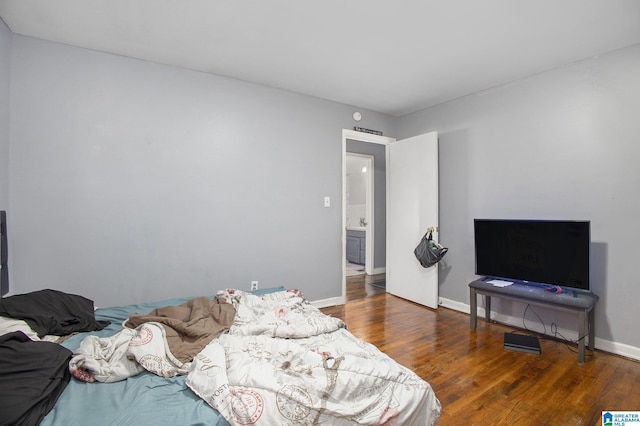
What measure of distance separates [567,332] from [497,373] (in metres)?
1.15

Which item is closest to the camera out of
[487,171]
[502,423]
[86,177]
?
[502,423]

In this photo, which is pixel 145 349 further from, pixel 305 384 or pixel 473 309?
pixel 473 309

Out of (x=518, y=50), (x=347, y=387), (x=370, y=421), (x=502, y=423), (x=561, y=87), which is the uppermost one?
(x=518, y=50)

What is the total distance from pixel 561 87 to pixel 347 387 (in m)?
3.39

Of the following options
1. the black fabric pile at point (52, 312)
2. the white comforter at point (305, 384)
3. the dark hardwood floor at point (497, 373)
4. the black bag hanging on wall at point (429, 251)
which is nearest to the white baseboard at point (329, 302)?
the dark hardwood floor at point (497, 373)

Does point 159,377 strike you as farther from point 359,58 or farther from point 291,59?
point 359,58

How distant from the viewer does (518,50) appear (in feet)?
8.57

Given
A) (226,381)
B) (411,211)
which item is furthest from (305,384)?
(411,211)

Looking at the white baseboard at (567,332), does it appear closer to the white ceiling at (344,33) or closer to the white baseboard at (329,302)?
the white baseboard at (329,302)

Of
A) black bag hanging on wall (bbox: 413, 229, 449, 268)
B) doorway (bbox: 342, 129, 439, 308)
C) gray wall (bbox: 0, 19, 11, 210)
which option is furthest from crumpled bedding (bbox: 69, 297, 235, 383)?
black bag hanging on wall (bbox: 413, 229, 449, 268)

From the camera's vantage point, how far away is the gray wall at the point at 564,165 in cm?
252

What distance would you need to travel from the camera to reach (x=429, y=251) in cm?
367

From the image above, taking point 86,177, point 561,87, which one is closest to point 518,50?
point 561,87

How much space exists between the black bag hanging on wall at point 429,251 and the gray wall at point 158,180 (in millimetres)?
1145
